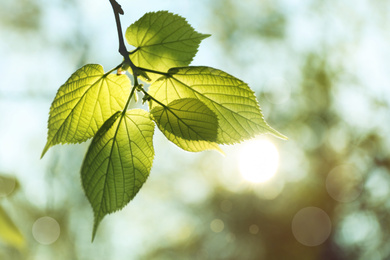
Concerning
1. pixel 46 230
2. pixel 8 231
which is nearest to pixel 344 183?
pixel 46 230

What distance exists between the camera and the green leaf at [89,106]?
0.33 meters

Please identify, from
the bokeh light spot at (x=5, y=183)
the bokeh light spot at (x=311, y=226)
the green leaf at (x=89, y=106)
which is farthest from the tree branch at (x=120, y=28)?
the bokeh light spot at (x=311, y=226)

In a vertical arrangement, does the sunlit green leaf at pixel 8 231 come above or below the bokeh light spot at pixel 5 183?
below

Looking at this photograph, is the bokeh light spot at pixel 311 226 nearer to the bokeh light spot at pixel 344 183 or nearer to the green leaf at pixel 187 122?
the bokeh light spot at pixel 344 183

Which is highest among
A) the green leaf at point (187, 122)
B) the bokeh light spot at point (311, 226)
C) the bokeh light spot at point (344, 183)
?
the bokeh light spot at point (344, 183)

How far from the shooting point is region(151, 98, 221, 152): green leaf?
31 cm

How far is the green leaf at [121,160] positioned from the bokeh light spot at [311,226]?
9.27 metres

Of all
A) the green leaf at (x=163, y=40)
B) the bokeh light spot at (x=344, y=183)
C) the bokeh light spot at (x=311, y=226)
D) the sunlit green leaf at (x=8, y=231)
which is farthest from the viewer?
the bokeh light spot at (x=311, y=226)

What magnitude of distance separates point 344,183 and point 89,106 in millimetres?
9017

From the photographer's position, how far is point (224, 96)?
1.09 feet

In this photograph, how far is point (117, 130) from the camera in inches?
12.6

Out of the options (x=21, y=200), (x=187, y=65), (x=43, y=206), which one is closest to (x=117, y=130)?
(x=187, y=65)

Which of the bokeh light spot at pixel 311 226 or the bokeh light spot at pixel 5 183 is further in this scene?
the bokeh light spot at pixel 311 226

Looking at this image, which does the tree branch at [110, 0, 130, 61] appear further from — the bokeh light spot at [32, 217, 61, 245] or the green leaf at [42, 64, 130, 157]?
the bokeh light spot at [32, 217, 61, 245]
